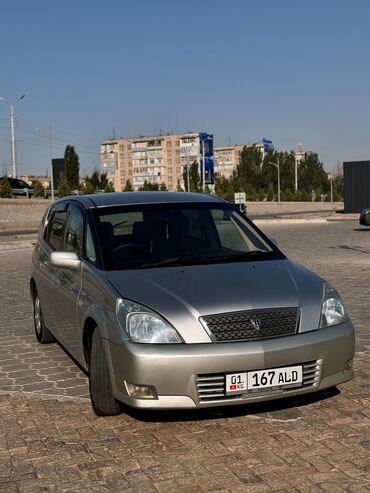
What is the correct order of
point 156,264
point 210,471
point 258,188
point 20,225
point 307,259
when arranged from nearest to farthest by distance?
point 210,471, point 156,264, point 307,259, point 20,225, point 258,188

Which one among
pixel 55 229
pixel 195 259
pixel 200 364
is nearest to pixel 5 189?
pixel 55 229

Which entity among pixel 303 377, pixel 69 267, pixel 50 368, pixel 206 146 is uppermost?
pixel 206 146

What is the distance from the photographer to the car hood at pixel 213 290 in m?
4.18

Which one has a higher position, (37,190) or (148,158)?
(148,158)

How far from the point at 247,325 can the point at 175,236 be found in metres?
1.44

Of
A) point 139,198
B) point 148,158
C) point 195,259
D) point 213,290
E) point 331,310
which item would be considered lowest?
point 331,310

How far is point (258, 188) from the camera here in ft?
359

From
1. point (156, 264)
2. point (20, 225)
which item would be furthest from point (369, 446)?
point (20, 225)

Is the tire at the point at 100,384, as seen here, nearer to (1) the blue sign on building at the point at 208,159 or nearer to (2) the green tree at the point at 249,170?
(1) the blue sign on building at the point at 208,159

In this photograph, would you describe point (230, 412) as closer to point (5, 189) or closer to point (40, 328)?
point (40, 328)

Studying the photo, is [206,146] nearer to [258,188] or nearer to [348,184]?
[258,188]

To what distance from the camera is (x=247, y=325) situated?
418 centimetres

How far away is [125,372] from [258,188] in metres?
107

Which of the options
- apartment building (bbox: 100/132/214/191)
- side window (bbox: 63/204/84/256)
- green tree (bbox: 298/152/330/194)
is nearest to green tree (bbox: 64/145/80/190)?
green tree (bbox: 298/152/330/194)
